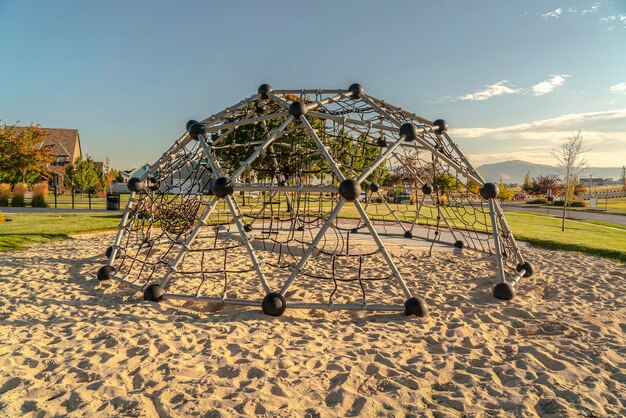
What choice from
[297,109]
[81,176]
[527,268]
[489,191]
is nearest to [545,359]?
[489,191]

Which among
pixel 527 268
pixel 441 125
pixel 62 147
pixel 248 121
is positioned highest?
pixel 62 147

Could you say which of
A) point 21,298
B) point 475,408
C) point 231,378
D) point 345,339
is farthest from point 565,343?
point 21,298

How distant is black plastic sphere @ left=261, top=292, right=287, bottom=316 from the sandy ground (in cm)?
11

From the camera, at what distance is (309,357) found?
3824 mm

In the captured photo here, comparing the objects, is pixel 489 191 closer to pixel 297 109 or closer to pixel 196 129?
pixel 297 109

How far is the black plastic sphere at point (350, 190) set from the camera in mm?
4793

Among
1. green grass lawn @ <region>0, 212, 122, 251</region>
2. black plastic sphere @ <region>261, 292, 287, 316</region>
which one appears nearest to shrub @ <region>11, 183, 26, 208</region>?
green grass lawn @ <region>0, 212, 122, 251</region>

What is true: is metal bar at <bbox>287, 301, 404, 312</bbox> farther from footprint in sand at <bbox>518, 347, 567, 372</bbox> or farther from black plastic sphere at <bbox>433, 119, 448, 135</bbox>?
black plastic sphere at <bbox>433, 119, 448, 135</bbox>

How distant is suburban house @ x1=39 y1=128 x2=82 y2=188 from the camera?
161 feet

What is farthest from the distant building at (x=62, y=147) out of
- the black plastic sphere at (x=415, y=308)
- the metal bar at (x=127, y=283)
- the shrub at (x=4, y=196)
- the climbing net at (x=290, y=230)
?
the black plastic sphere at (x=415, y=308)

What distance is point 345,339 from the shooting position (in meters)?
4.36

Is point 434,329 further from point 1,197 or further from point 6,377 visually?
point 1,197

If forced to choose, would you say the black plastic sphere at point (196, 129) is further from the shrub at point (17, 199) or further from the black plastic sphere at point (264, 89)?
the shrub at point (17, 199)

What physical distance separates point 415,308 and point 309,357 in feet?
6.06
